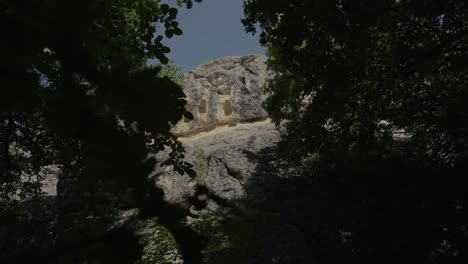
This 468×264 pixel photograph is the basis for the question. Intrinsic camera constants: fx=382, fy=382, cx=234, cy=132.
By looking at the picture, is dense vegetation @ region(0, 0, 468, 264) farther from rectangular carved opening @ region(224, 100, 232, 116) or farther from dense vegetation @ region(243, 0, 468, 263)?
rectangular carved opening @ region(224, 100, 232, 116)

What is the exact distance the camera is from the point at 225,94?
990 inches

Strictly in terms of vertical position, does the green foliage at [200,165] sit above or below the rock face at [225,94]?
below

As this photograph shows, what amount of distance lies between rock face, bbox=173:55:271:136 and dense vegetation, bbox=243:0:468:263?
14651 mm

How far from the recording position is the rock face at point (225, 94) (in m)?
24.2

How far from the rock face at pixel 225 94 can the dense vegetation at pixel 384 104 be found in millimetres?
14651

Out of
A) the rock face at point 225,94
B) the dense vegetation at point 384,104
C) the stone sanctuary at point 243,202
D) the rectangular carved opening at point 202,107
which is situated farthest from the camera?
the rectangular carved opening at point 202,107

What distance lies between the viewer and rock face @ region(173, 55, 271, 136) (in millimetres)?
24188

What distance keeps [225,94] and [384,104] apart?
17.2 meters

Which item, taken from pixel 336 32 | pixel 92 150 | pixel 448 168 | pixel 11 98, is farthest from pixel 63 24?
pixel 448 168

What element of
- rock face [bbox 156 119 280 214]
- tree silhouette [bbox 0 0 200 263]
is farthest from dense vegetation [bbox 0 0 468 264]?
rock face [bbox 156 119 280 214]

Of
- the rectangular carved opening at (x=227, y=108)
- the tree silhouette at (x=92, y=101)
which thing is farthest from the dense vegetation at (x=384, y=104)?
the rectangular carved opening at (x=227, y=108)

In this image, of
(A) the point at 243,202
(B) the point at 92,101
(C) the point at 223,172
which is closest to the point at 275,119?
(A) the point at 243,202

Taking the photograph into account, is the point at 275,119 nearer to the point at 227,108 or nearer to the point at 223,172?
the point at 223,172

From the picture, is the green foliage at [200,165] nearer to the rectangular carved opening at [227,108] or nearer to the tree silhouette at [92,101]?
the rectangular carved opening at [227,108]
